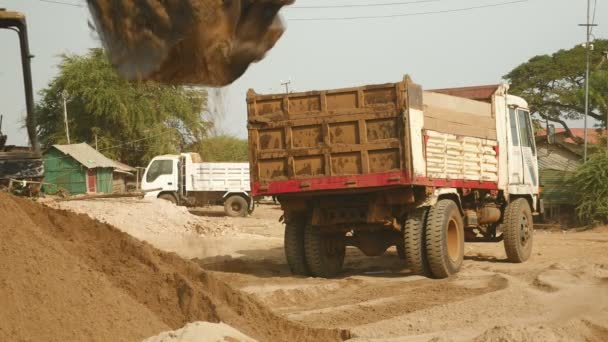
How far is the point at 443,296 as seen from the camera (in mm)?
10438

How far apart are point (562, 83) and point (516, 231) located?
3031 cm

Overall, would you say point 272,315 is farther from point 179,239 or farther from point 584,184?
point 584,184

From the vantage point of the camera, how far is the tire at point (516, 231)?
14.8 meters

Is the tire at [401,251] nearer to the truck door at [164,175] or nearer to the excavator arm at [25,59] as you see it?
the excavator arm at [25,59]

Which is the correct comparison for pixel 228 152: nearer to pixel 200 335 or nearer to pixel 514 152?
pixel 514 152

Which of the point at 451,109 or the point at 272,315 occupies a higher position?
the point at 451,109

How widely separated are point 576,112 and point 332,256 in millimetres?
32093

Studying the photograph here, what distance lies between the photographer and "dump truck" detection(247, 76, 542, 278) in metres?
11.6

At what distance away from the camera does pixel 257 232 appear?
79.8 ft

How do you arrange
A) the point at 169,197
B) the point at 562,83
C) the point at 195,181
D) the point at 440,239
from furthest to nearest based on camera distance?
the point at 562,83, the point at 195,181, the point at 169,197, the point at 440,239

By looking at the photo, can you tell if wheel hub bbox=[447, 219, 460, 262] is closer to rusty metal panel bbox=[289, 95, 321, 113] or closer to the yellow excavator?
rusty metal panel bbox=[289, 95, 321, 113]

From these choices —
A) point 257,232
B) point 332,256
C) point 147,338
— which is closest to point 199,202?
point 257,232

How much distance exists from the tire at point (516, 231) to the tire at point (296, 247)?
3963mm

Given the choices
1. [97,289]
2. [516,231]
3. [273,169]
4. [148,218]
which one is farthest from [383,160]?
[148,218]
